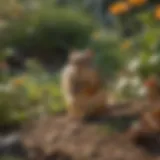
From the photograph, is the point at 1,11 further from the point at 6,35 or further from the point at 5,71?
the point at 5,71

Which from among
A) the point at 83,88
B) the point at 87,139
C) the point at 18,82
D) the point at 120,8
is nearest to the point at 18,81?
the point at 18,82

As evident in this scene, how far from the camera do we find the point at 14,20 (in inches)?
95.3

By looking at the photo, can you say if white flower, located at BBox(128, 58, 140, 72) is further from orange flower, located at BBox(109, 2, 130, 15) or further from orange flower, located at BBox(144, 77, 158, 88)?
orange flower, located at BBox(109, 2, 130, 15)

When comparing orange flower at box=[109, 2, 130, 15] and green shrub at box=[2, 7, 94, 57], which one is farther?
green shrub at box=[2, 7, 94, 57]

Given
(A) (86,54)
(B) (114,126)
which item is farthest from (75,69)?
(B) (114,126)

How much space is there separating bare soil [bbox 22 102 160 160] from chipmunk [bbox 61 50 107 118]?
4 centimetres

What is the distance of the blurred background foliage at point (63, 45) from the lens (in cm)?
189

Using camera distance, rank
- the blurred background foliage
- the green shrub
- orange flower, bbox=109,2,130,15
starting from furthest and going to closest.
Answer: the green shrub, orange flower, bbox=109,2,130,15, the blurred background foliage

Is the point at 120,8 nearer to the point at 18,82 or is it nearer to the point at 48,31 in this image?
the point at 48,31

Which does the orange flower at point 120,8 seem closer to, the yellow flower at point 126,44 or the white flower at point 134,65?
the yellow flower at point 126,44

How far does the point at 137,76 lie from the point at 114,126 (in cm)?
35

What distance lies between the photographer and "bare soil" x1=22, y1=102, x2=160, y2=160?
1502mm

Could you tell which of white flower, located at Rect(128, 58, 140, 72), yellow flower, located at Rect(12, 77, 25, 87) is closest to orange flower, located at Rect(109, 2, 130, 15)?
white flower, located at Rect(128, 58, 140, 72)

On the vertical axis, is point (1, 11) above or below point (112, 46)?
above
